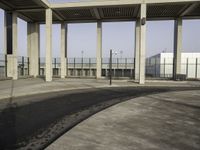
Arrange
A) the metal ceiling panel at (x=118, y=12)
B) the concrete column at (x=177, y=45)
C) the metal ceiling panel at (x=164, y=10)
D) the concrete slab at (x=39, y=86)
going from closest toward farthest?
the concrete slab at (x=39, y=86) → the metal ceiling panel at (x=164, y=10) → the metal ceiling panel at (x=118, y=12) → the concrete column at (x=177, y=45)

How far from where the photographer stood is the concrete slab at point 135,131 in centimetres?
519

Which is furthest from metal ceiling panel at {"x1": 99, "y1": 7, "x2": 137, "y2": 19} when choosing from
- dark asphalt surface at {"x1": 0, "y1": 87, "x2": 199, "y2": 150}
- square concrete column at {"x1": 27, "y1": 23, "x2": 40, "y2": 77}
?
dark asphalt surface at {"x1": 0, "y1": 87, "x2": 199, "y2": 150}

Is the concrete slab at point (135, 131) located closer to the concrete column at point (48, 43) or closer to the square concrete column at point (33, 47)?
the concrete column at point (48, 43)

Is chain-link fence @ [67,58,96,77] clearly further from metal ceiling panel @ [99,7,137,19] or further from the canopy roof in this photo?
metal ceiling panel @ [99,7,137,19]

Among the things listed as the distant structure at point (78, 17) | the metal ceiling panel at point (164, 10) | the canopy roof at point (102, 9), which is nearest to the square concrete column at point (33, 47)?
the distant structure at point (78, 17)

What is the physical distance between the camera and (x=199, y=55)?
46.4m

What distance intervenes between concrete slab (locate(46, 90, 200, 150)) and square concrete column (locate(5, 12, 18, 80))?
21821 mm

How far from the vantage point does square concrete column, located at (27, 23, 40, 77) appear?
32.7 meters

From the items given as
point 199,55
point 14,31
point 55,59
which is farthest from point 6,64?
point 199,55

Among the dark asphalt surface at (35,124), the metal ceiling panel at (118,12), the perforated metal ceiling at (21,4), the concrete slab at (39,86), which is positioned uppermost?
the perforated metal ceiling at (21,4)

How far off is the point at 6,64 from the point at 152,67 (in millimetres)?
31171

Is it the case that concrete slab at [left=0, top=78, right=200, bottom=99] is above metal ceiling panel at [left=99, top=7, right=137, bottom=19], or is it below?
below

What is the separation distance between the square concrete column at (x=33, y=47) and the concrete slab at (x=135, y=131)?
26172 millimetres

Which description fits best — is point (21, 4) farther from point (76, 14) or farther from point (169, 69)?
point (169, 69)
